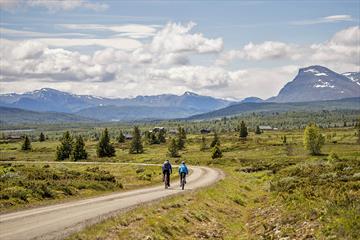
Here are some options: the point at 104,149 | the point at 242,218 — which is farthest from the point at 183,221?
the point at 104,149

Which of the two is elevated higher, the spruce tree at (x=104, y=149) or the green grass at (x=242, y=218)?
the green grass at (x=242, y=218)

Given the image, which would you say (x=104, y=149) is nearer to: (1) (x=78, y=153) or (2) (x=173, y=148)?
(1) (x=78, y=153)

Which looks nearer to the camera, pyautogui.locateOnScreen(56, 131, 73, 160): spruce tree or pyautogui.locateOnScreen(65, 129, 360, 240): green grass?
pyautogui.locateOnScreen(65, 129, 360, 240): green grass

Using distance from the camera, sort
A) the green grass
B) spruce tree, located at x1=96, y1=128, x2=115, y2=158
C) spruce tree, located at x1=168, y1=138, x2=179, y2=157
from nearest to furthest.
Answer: the green grass < spruce tree, located at x1=168, y1=138, x2=179, y2=157 < spruce tree, located at x1=96, y1=128, x2=115, y2=158

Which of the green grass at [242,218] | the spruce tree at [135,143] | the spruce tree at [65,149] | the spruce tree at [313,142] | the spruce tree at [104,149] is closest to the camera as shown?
the green grass at [242,218]

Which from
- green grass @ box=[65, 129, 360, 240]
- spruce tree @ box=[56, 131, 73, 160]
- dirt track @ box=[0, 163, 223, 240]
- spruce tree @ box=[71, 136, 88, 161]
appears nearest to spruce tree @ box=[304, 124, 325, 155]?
spruce tree @ box=[71, 136, 88, 161]

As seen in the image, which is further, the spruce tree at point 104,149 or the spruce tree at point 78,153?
the spruce tree at point 104,149

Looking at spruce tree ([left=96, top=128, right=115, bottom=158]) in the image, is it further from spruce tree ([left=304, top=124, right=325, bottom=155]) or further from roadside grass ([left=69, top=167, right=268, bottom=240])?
roadside grass ([left=69, top=167, right=268, bottom=240])

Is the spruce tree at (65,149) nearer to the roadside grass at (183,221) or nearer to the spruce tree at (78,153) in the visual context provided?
the spruce tree at (78,153)

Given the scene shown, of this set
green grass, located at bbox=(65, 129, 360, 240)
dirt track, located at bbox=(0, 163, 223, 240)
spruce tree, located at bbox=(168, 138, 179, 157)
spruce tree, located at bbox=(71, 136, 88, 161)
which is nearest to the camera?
dirt track, located at bbox=(0, 163, 223, 240)

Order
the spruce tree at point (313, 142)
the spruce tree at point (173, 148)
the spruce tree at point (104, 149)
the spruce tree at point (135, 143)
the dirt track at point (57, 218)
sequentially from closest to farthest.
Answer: the dirt track at point (57, 218), the spruce tree at point (313, 142), the spruce tree at point (173, 148), the spruce tree at point (104, 149), the spruce tree at point (135, 143)

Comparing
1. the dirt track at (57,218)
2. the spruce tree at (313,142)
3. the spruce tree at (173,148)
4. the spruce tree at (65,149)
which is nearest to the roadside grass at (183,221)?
the dirt track at (57,218)

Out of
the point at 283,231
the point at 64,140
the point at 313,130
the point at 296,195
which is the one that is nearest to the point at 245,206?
the point at 296,195

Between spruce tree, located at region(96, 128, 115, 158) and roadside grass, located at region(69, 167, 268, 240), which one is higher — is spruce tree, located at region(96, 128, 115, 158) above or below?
Result: below
